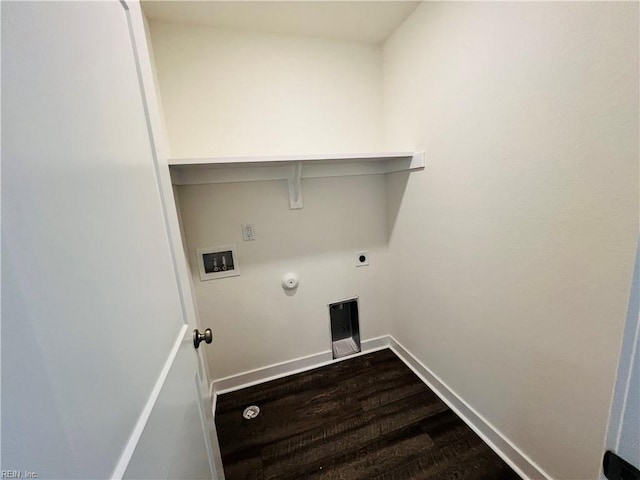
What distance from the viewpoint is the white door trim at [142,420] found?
0.40 m

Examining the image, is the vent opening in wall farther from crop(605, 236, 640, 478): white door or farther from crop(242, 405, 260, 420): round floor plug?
crop(605, 236, 640, 478): white door

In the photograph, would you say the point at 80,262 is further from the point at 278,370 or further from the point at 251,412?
the point at 278,370

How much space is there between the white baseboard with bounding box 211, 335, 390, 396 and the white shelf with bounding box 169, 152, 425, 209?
1.20 meters

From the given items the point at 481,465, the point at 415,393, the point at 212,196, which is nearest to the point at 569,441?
the point at 481,465

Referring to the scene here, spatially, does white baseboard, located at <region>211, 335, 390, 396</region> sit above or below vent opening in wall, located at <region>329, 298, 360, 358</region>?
below

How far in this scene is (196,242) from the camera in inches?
61.1

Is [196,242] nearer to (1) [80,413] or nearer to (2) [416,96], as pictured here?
(1) [80,413]

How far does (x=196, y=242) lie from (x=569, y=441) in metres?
2.02

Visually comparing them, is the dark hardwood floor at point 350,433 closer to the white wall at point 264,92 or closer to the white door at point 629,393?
the white door at point 629,393

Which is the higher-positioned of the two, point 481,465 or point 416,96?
point 416,96

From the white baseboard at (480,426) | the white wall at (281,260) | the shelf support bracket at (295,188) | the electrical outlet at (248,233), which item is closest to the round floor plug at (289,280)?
the white wall at (281,260)

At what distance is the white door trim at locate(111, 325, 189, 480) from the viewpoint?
1.33 feet

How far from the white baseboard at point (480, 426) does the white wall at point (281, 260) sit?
53 centimetres

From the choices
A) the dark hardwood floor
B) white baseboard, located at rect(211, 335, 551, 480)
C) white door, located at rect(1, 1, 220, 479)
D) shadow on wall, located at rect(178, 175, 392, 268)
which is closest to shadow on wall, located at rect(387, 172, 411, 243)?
shadow on wall, located at rect(178, 175, 392, 268)
